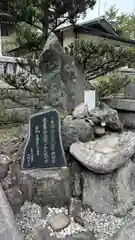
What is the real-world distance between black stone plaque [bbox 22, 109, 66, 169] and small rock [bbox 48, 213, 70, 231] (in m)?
0.51

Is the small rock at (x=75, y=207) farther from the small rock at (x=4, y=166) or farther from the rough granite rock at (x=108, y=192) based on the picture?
the small rock at (x=4, y=166)

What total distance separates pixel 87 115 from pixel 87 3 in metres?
3.47

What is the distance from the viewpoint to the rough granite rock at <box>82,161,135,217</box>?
250cm

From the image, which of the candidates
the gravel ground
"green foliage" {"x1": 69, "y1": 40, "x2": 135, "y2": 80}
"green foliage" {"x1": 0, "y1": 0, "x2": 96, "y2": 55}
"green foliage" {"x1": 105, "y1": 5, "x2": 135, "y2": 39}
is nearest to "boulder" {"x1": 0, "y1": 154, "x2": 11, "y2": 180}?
the gravel ground

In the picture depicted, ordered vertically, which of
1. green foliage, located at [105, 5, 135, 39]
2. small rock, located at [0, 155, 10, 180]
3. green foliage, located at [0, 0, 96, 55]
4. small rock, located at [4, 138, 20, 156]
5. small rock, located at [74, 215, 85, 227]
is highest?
green foliage, located at [105, 5, 135, 39]

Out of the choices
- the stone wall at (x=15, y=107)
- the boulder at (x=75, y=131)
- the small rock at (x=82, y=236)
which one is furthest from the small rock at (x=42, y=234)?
the stone wall at (x=15, y=107)

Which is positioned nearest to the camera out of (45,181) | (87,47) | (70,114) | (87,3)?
(45,181)

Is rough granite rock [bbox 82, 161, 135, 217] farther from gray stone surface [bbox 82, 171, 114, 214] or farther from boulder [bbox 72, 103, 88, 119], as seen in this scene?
boulder [bbox 72, 103, 88, 119]

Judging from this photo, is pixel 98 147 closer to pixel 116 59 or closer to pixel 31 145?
pixel 31 145

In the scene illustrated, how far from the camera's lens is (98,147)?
8.80 feet

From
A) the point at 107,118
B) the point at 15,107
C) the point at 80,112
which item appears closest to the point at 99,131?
the point at 107,118

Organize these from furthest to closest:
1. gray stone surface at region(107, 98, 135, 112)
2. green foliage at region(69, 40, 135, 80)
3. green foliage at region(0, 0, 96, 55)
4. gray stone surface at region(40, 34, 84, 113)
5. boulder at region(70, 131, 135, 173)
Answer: green foliage at region(0, 0, 96, 55), green foliage at region(69, 40, 135, 80), gray stone surface at region(107, 98, 135, 112), gray stone surface at region(40, 34, 84, 113), boulder at region(70, 131, 135, 173)

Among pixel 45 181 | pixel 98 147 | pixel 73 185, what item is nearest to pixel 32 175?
pixel 45 181

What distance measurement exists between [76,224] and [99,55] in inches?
119
